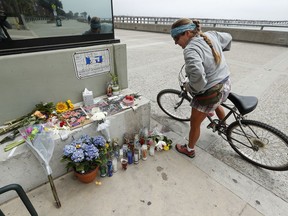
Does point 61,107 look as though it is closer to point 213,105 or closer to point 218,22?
point 213,105

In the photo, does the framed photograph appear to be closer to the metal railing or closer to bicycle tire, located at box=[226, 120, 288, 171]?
bicycle tire, located at box=[226, 120, 288, 171]

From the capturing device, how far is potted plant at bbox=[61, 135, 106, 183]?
1.63 m

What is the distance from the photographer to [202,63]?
1488mm

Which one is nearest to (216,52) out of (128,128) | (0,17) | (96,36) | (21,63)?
(128,128)

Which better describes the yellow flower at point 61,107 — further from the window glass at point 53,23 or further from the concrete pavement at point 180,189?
the concrete pavement at point 180,189

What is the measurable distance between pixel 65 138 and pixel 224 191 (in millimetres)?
1751

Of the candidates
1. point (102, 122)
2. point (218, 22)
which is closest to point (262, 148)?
point (102, 122)

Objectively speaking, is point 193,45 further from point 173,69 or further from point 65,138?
point 173,69

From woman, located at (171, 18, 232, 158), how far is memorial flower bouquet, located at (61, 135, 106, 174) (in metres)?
1.12

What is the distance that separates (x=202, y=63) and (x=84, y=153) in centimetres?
141

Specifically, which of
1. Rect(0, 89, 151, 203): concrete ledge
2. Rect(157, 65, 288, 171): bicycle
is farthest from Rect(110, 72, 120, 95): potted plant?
Rect(157, 65, 288, 171): bicycle

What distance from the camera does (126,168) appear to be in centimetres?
203

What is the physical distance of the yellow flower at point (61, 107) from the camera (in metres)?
2.06

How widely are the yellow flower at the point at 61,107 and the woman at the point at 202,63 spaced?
1.51 m
